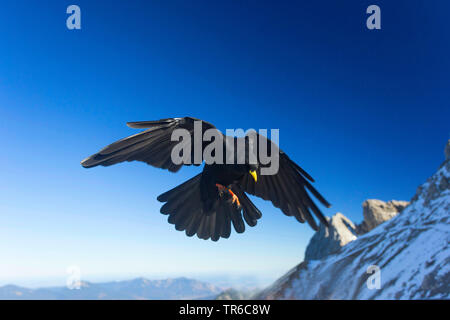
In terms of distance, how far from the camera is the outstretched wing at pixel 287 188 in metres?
4.01

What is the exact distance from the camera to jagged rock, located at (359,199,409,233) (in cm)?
6757

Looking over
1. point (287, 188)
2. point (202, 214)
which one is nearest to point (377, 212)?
point (287, 188)

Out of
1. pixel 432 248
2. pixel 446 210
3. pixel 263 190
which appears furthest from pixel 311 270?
pixel 263 190

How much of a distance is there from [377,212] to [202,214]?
7439 centimetres

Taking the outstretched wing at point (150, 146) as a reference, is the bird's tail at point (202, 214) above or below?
below

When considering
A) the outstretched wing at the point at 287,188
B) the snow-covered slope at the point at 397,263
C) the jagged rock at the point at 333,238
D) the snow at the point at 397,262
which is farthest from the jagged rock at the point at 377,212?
the outstretched wing at the point at 287,188

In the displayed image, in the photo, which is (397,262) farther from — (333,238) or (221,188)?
(221,188)

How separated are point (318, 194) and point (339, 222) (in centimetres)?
7881

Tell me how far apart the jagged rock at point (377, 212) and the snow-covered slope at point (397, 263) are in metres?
9.96
